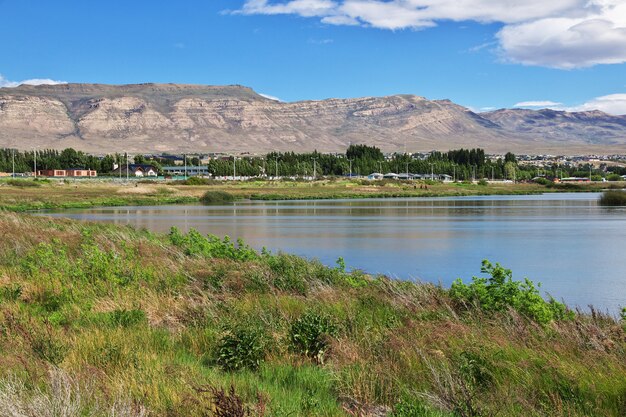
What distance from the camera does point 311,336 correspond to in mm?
9766

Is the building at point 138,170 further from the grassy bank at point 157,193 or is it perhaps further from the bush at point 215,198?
the bush at point 215,198

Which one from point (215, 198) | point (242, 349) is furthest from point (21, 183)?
point (242, 349)

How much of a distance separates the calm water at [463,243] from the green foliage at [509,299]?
24.2ft

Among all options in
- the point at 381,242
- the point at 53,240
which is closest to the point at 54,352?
the point at 53,240

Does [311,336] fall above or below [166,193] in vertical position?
above

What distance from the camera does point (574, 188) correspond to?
147m

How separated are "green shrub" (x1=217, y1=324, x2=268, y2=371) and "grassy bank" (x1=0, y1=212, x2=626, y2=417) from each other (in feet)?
0.07

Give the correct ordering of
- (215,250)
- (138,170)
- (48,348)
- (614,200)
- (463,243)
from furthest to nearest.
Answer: (138,170)
(614,200)
(463,243)
(215,250)
(48,348)

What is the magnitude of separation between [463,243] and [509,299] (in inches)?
1090

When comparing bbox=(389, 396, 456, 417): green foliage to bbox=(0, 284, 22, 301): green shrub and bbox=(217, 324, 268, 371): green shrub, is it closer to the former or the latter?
bbox=(217, 324, 268, 371): green shrub

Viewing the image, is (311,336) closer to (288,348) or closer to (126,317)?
(288,348)

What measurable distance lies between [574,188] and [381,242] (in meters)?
119

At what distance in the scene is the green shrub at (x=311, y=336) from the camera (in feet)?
31.5

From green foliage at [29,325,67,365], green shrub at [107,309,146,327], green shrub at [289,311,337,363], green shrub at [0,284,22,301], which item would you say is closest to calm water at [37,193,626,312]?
green shrub at [289,311,337,363]
